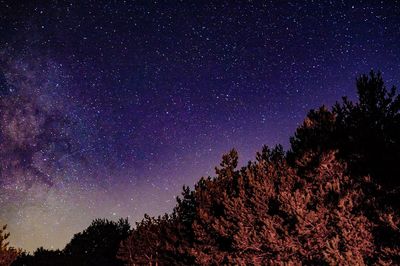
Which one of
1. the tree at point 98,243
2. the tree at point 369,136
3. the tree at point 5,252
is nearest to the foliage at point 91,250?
the tree at point 98,243

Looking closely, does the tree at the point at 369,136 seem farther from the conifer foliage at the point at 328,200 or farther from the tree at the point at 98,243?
the tree at the point at 98,243

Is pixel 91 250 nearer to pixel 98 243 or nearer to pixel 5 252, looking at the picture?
pixel 98 243

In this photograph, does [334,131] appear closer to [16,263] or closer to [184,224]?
[184,224]

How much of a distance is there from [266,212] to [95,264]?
23372 millimetres

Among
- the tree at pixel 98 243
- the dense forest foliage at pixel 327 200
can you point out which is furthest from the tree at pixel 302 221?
the tree at pixel 98 243

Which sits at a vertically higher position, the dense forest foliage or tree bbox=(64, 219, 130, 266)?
tree bbox=(64, 219, 130, 266)

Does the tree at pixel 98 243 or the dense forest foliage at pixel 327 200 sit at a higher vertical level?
the tree at pixel 98 243

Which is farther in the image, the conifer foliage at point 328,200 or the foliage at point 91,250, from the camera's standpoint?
the foliage at point 91,250

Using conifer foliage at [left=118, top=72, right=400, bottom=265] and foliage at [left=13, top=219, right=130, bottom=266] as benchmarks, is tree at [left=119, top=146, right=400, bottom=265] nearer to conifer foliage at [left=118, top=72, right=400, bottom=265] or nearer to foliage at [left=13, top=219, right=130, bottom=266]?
conifer foliage at [left=118, top=72, right=400, bottom=265]

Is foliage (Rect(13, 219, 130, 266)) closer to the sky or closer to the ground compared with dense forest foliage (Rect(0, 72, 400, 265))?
closer to the sky

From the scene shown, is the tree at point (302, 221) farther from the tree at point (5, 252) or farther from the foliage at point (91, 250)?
the foliage at point (91, 250)

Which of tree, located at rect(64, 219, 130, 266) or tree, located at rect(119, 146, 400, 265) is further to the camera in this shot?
tree, located at rect(64, 219, 130, 266)

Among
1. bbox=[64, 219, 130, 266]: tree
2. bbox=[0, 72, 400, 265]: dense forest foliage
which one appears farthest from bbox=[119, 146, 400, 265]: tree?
bbox=[64, 219, 130, 266]: tree

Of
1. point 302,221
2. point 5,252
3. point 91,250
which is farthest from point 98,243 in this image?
point 302,221
